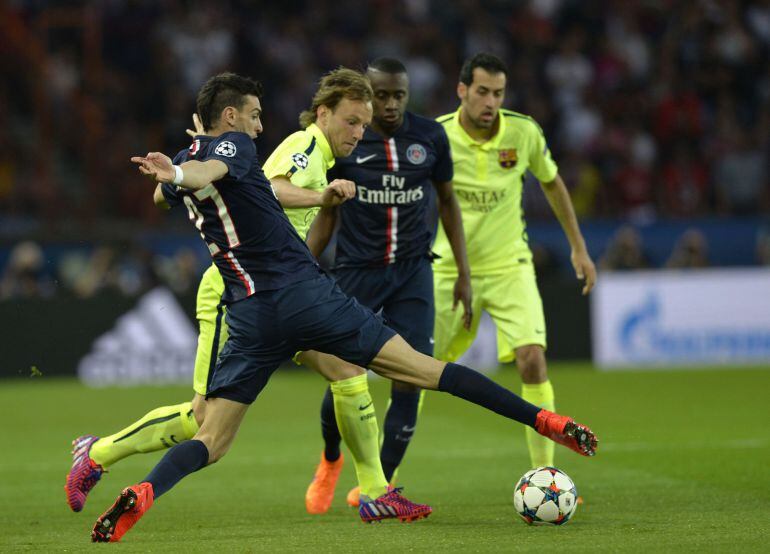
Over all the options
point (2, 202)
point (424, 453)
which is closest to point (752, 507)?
point (424, 453)

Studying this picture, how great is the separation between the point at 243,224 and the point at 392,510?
1703 mm

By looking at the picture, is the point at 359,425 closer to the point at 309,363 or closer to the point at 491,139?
the point at 309,363

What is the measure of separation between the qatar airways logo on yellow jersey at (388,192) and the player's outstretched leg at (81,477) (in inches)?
77.5

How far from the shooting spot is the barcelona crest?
7.88 m

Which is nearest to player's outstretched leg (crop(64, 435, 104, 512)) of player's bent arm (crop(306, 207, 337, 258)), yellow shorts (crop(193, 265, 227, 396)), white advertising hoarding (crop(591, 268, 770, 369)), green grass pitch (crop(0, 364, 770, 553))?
green grass pitch (crop(0, 364, 770, 553))

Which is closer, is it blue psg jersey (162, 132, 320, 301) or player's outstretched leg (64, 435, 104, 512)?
blue psg jersey (162, 132, 320, 301)

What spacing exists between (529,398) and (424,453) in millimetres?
2245

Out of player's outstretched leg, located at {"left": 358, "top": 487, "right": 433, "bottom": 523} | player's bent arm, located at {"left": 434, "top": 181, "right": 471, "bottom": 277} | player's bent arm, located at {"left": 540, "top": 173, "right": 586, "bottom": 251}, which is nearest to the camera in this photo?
player's outstretched leg, located at {"left": 358, "top": 487, "right": 433, "bottom": 523}

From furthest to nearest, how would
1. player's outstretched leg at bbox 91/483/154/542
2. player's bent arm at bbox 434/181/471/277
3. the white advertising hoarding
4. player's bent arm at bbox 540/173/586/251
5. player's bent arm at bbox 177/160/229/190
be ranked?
the white advertising hoarding
player's bent arm at bbox 540/173/586/251
player's bent arm at bbox 434/181/471/277
player's outstretched leg at bbox 91/483/154/542
player's bent arm at bbox 177/160/229/190

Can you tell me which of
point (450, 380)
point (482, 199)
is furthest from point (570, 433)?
point (482, 199)

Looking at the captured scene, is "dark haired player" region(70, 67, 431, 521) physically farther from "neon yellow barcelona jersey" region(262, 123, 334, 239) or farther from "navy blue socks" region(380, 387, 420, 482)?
"navy blue socks" region(380, 387, 420, 482)

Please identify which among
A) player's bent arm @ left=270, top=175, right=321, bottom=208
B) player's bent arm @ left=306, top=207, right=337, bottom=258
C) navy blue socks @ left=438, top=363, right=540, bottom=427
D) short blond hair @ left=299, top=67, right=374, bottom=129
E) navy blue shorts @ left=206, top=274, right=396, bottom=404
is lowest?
navy blue socks @ left=438, top=363, right=540, bottom=427

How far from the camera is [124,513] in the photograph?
5730mm

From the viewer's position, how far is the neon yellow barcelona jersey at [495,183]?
787cm
